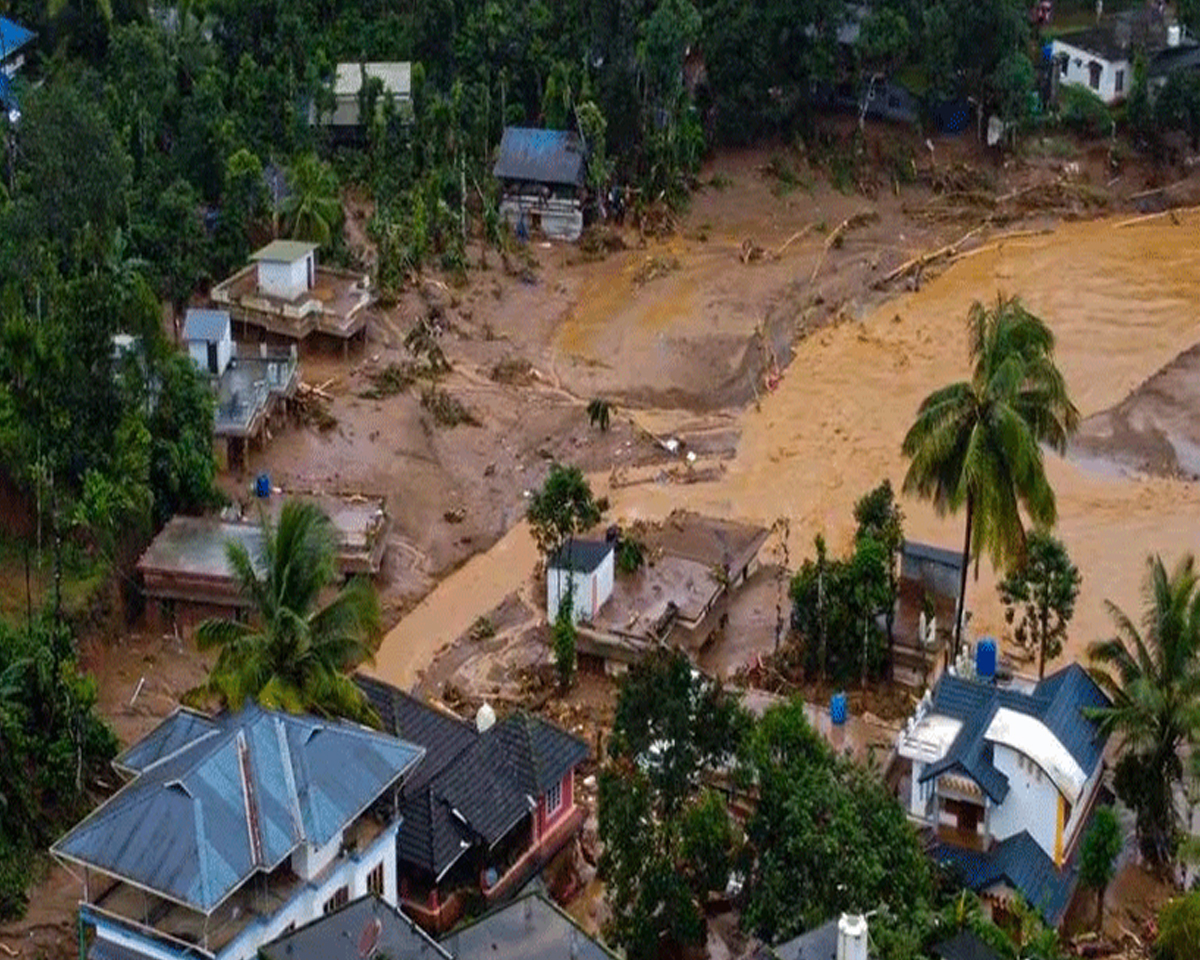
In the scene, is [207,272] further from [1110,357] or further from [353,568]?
[1110,357]

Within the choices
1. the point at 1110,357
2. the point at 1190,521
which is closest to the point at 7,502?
the point at 1190,521

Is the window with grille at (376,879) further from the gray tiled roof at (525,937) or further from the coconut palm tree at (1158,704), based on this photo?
the coconut palm tree at (1158,704)

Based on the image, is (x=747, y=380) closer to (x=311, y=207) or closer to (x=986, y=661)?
(x=311, y=207)

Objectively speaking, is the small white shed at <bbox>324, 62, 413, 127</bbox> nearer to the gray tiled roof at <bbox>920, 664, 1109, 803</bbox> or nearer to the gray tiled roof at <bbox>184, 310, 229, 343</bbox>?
the gray tiled roof at <bbox>184, 310, 229, 343</bbox>

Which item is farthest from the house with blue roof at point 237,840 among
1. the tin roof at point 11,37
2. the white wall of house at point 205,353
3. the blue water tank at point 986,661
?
the tin roof at point 11,37

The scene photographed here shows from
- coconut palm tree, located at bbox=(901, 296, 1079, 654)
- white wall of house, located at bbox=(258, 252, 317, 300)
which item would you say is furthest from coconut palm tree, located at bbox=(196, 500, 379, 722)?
white wall of house, located at bbox=(258, 252, 317, 300)
